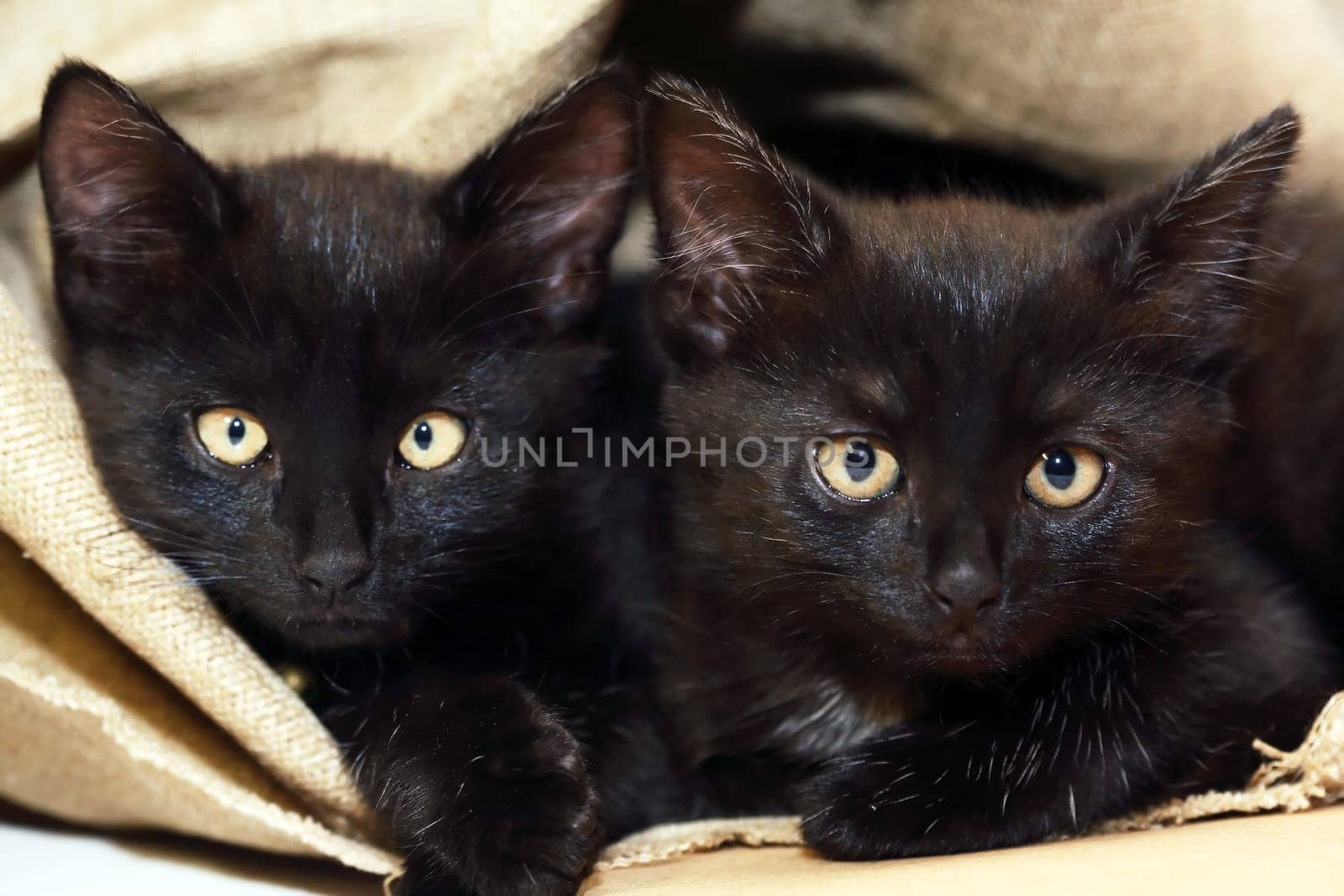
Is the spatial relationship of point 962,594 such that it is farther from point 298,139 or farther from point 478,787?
point 298,139

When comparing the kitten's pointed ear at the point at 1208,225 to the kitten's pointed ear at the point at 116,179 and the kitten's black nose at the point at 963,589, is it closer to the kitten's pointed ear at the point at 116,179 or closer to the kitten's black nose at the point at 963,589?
the kitten's black nose at the point at 963,589

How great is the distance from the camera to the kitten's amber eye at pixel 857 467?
1377 mm

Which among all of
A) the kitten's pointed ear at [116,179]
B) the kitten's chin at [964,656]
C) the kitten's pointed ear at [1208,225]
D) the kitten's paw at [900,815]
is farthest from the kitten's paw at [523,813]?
the kitten's pointed ear at [1208,225]

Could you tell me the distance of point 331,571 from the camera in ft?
4.56

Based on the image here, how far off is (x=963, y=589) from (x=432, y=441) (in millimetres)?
655

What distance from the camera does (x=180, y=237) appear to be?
1.55 metres

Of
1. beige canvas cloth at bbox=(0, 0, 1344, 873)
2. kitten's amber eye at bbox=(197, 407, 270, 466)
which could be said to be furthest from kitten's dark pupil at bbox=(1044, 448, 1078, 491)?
kitten's amber eye at bbox=(197, 407, 270, 466)

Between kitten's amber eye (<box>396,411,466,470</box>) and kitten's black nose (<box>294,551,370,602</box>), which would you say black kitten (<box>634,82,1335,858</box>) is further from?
kitten's black nose (<box>294,551,370,602</box>)

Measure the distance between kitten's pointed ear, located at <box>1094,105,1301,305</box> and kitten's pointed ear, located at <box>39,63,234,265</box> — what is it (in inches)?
41.5

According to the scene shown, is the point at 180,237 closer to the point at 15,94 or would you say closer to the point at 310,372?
the point at 310,372

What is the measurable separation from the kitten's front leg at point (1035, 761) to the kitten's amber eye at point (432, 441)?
577 millimetres

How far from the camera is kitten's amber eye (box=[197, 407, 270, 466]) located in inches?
58.6

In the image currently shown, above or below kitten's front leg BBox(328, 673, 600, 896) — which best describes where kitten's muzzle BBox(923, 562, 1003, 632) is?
above

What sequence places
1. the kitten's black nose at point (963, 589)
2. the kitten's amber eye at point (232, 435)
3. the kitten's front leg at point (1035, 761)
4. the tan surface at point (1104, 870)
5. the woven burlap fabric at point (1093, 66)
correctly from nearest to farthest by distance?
the tan surface at point (1104, 870), the kitten's black nose at point (963, 589), the kitten's front leg at point (1035, 761), the kitten's amber eye at point (232, 435), the woven burlap fabric at point (1093, 66)
